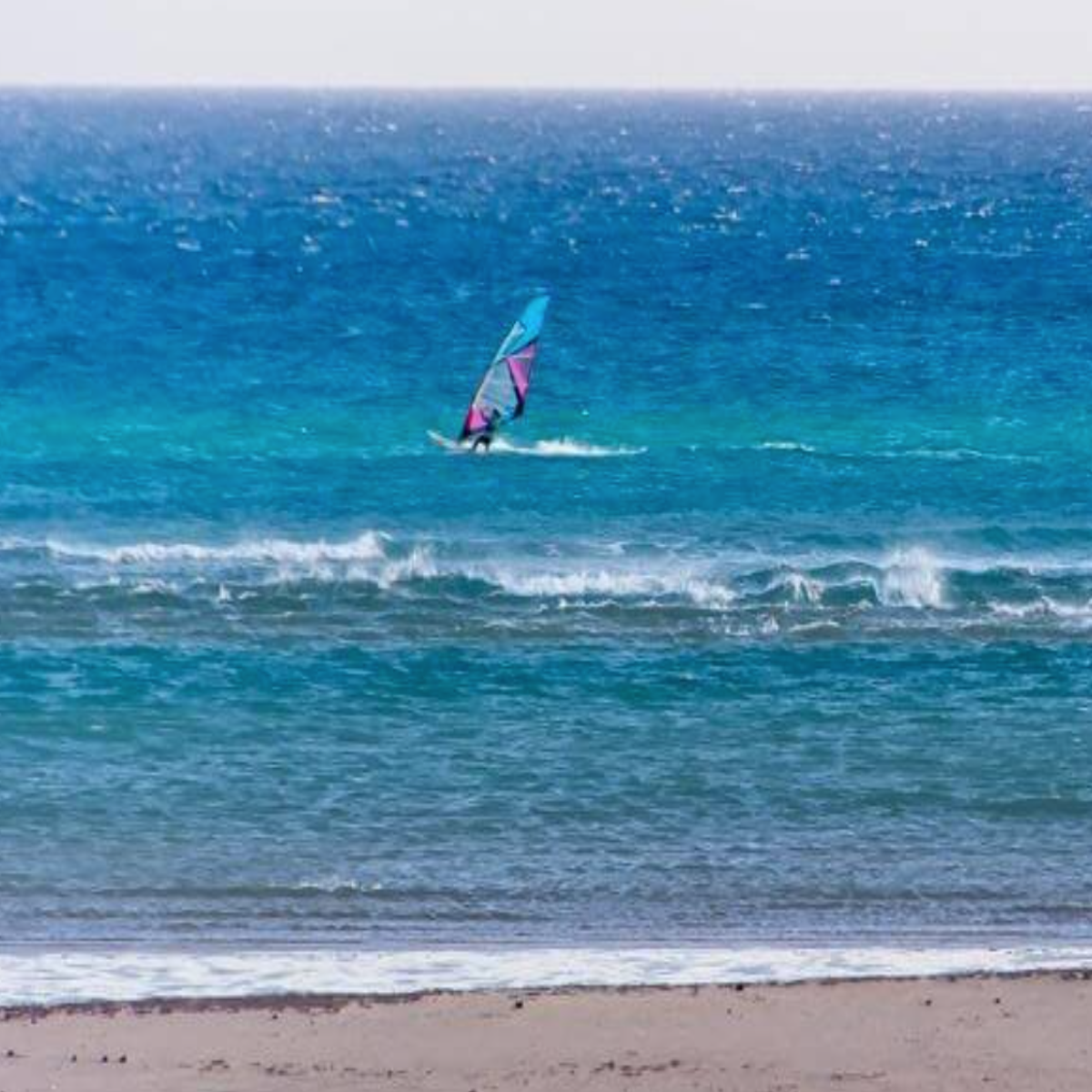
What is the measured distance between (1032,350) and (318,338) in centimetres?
1427

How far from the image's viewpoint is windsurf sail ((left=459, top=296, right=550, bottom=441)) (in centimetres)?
4162

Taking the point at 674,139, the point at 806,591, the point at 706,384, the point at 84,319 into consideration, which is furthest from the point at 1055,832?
the point at 674,139

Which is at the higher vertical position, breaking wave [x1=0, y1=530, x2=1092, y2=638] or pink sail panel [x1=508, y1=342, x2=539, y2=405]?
pink sail panel [x1=508, y1=342, x2=539, y2=405]

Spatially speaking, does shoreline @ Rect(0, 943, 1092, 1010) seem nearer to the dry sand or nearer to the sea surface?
the sea surface

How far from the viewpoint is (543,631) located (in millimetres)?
29734

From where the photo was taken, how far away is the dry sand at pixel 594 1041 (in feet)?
55.4

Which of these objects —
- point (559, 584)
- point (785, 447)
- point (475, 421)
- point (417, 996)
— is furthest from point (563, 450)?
point (417, 996)

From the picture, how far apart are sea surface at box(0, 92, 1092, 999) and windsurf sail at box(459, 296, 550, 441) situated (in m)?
0.59

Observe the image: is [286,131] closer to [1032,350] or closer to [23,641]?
[1032,350]

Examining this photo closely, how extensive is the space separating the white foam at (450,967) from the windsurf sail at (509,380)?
22.6 metres

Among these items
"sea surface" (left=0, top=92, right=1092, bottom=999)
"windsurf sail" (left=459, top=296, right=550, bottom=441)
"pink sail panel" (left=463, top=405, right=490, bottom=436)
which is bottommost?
"sea surface" (left=0, top=92, right=1092, bottom=999)

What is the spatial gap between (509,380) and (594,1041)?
26.6 meters

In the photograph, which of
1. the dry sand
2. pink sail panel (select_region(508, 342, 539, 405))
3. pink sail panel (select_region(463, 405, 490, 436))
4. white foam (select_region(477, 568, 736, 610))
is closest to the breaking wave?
white foam (select_region(477, 568, 736, 610))

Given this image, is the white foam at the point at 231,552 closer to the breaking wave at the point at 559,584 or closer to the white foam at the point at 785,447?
the breaking wave at the point at 559,584
